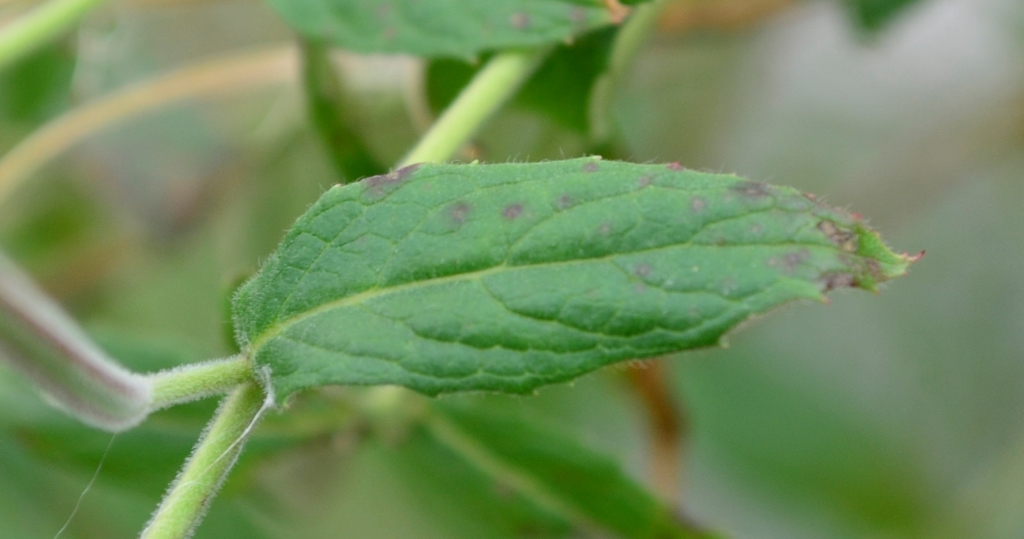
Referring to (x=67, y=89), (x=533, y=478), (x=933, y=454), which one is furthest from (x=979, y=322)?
(x=67, y=89)

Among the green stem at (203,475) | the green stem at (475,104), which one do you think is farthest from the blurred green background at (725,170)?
the green stem at (203,475)

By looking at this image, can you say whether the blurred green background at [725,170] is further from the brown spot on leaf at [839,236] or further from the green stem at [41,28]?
the brown spot on leaf at [839,236]

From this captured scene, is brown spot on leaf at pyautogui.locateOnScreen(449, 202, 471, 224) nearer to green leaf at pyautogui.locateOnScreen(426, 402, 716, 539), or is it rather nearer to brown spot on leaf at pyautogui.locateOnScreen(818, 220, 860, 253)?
brown spot on leaf at pyautogui.locateOnScreen(818, 220, 860, 253)

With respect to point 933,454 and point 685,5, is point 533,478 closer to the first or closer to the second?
point 685,5

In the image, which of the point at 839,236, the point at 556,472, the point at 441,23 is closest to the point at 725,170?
the point at 556,472

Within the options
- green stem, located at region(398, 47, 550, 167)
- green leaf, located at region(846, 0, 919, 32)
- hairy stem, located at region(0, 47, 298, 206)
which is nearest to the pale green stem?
green stem, located at region(398, 47, 550, 167)
